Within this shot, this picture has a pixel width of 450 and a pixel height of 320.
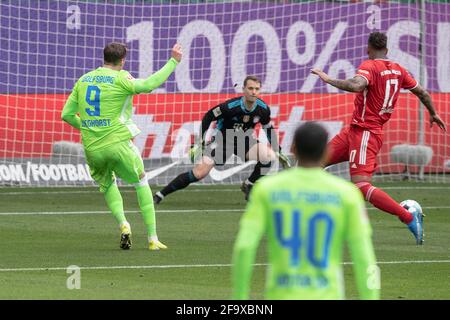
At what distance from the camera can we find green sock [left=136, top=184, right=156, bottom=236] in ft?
41.5

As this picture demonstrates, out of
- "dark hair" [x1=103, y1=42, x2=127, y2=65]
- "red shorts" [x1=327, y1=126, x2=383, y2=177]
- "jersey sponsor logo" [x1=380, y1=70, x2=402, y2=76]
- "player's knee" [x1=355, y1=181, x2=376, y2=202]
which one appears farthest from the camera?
"jersey sponsor logo" [x1=380, y1=70, x2=402, y2=76]

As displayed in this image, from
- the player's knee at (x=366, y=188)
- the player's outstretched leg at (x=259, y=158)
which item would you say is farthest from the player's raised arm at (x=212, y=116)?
the player's knee at (x=366, y=188)

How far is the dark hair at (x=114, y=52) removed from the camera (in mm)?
12438

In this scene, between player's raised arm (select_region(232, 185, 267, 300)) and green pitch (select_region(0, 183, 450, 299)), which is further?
green pitch (select_region(0, 183, 450, 299))

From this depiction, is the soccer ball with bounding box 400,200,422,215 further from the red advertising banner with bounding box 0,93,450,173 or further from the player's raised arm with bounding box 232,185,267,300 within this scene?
the red advertising banner with bounding box 0,93,450,173

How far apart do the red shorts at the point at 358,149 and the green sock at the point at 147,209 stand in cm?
218

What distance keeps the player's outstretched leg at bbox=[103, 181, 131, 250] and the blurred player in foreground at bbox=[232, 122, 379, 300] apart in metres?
6.83

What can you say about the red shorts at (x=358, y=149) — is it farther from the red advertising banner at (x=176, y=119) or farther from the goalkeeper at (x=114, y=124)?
the red advertising banner at (x=176, y=119)

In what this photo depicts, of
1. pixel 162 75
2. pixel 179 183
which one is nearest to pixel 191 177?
pixel 179 183

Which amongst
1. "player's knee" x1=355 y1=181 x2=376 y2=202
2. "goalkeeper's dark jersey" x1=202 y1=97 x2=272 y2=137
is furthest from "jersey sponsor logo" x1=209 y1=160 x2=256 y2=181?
"player's knee" x1=355 y1=181 x2=376 y2=202

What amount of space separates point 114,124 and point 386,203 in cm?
298

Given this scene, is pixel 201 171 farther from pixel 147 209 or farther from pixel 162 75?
pixel 162 75

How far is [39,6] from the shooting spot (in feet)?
68.6

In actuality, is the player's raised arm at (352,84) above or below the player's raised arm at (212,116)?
above
